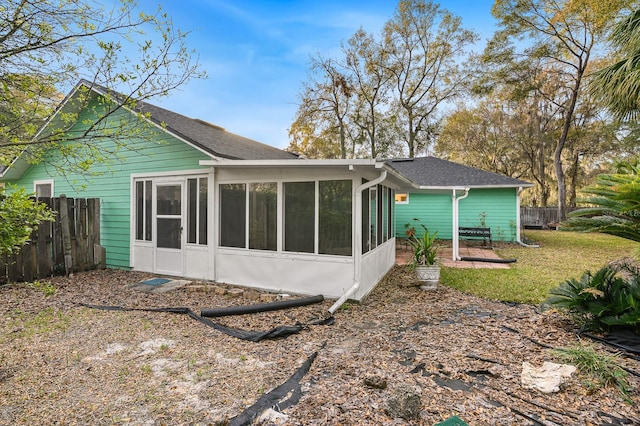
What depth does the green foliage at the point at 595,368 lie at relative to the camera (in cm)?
266

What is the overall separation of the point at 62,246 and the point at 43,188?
310 centimetres

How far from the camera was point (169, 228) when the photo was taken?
7070mm

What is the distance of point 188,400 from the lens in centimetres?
253

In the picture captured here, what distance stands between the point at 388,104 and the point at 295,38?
1348 centimetres

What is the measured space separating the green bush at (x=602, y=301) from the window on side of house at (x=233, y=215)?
4957 millimetres

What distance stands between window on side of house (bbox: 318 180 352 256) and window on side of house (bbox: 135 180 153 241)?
4344 mm

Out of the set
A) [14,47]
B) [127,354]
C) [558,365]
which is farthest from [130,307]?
[558,365]

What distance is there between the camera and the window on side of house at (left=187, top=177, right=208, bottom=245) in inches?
258

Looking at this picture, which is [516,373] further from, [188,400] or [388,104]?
[388,104]

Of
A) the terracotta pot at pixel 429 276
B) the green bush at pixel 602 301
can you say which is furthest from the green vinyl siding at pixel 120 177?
the green bush at pixel 602 301

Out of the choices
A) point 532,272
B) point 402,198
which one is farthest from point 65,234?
point 402,198

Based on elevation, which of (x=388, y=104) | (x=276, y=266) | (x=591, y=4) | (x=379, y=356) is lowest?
(x=379, y=356)

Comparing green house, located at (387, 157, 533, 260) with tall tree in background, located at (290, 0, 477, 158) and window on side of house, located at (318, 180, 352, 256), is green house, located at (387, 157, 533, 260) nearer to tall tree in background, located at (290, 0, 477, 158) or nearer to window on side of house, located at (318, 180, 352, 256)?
window on side of house, located at (318, 180, 352, 256)

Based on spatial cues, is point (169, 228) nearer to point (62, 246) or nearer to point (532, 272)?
point (62, 246)
